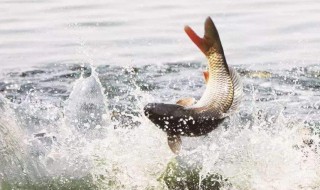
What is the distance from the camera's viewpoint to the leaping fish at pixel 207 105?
17.5ft

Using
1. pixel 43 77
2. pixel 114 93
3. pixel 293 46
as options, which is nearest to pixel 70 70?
pixel 43 77

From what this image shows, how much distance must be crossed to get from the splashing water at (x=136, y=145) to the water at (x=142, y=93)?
0.01m

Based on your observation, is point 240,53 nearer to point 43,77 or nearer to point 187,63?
point 187,63

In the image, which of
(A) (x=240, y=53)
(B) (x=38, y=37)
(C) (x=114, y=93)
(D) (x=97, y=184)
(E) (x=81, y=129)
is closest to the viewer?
(D) (x=97, y=184)

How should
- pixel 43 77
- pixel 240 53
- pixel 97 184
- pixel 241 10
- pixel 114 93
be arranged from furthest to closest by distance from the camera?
1. pixel 241 10
2. pixel 240 53
3. pixel 43 77
4. pixel 114 93
5. pixel 97 184

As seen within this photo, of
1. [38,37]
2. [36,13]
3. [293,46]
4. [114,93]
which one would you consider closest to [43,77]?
[114,93]

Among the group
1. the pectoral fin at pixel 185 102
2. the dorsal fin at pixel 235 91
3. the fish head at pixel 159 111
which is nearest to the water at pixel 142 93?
the dorsal fin at pixel 235 91

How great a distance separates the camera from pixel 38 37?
13016 millimetres

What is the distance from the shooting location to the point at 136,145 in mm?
7324

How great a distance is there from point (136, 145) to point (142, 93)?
1.96 m

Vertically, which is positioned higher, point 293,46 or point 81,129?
point 81,129

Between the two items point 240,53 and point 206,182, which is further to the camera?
point 240,53

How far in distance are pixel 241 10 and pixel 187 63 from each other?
13.9 ft

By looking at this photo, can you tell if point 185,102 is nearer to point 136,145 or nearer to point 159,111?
point 159,111
